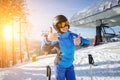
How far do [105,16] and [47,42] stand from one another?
51.6 ft

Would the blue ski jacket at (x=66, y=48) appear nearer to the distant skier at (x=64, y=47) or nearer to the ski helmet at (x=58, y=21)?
the distant skier at (x=64, y=47)

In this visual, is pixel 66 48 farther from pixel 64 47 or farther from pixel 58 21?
pixel 58 21

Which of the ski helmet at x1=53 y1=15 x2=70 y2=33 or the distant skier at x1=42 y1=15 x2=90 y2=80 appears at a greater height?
the ski helmet at x1=53 y1=15 x2=70 y2=33

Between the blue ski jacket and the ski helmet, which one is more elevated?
the ski helmet

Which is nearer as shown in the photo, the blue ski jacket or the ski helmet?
the ski helmet

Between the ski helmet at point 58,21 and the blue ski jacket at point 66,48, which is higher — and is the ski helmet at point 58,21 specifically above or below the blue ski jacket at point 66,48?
above

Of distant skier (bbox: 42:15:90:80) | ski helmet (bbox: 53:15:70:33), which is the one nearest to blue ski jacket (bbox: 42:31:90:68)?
distant skier (bbox: 42:15:90:80)

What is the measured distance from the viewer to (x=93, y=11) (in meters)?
20.8

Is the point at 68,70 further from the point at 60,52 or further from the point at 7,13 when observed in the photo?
the point at 7,13

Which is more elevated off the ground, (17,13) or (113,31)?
(17,13)

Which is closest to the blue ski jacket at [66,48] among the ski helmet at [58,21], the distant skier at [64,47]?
the distant skier at [64,47]

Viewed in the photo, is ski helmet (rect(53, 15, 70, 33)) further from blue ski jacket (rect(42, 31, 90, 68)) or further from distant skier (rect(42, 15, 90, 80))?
blue ski jacket (rect(42, 31, 90, 68))

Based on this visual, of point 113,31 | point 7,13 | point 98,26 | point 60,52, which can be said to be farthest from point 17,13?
point 60,52

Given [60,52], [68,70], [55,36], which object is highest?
[55,36]
